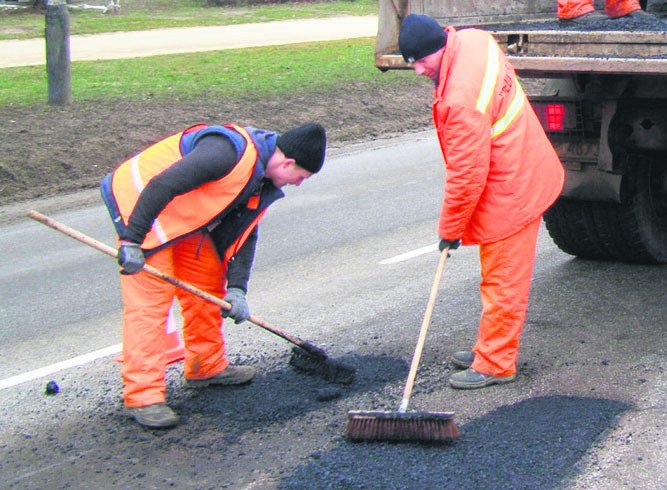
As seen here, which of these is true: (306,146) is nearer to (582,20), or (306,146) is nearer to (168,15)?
(582,20)

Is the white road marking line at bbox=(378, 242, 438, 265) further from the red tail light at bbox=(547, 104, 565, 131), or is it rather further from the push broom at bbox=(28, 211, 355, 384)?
the push broom at bbox=(28, 211, 355, 384)

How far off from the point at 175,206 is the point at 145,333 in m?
0.57

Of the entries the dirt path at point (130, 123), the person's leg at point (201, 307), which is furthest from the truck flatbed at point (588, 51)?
the dirt path at point (130, 123)

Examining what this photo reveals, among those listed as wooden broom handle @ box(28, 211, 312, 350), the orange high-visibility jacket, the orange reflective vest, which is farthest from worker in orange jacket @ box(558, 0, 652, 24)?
wooden broom handle @ box(28, 211, 312, 350)

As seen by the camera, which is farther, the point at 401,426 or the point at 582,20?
the point at 582,20

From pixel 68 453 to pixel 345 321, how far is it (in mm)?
2059

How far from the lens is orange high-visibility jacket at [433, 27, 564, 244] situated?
4.82 metres

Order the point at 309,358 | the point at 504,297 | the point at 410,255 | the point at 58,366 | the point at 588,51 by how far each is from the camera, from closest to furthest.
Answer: the point at 504,297, the point at 309,358, the point at 58,366, the point at 588,51, the point at 410,255

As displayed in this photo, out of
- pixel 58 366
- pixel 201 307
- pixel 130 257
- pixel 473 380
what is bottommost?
pixel 58 366

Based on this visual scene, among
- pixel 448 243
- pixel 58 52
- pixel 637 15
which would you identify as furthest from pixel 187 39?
pixel 448 243

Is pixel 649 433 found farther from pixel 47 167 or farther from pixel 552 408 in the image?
pixel 47 167

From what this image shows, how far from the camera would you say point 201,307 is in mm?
5207

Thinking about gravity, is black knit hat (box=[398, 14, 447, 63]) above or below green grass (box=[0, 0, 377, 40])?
above

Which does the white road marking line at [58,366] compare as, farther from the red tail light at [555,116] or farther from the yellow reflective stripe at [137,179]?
the red tail light at [555,116]
